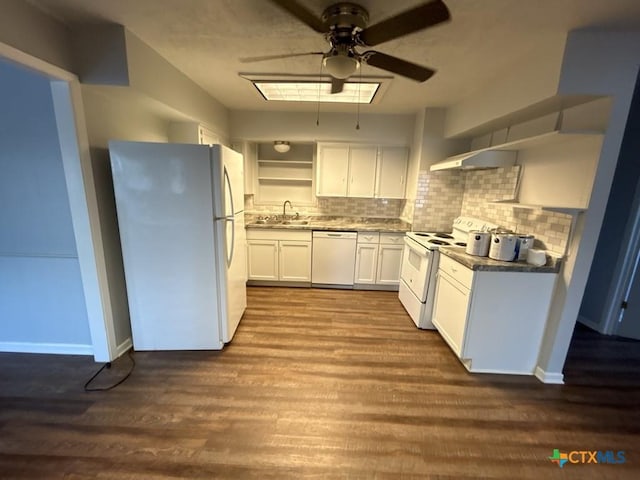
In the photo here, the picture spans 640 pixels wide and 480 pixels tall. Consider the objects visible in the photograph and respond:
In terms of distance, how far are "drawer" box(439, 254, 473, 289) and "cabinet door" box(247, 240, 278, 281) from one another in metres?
2.10

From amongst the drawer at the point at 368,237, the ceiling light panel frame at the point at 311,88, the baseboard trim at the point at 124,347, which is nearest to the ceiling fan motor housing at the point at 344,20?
the ceiling light panel frame at the point at 311,88

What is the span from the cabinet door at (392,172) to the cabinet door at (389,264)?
81cm

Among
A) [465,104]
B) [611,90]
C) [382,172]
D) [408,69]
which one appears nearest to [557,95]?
[611,90]

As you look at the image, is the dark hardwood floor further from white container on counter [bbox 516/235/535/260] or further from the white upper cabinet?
the white upper cabinet

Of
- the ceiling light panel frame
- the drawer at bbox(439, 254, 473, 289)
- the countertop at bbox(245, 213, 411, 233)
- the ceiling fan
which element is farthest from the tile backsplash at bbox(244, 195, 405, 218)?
the ceiling fan

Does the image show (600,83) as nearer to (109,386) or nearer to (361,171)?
(361,171)

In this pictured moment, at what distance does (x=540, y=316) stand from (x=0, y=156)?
4170mm

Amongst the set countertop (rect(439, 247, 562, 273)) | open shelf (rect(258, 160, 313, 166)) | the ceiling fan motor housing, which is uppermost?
the ceiling fan motor housing

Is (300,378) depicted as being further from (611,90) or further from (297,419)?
(611,90)

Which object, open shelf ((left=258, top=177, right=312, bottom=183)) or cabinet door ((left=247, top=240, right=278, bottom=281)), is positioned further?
open shelf ((left=258, top=177, right=312, bottom=183))

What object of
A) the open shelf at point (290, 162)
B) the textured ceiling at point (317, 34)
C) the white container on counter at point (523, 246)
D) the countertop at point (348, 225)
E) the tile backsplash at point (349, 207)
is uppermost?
the textured ceiling at point (317, 34)

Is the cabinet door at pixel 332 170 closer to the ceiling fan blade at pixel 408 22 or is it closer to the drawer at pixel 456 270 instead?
the drawer at pixel 456 270

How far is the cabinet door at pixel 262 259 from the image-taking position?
3734mm

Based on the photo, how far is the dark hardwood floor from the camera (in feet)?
4.79
